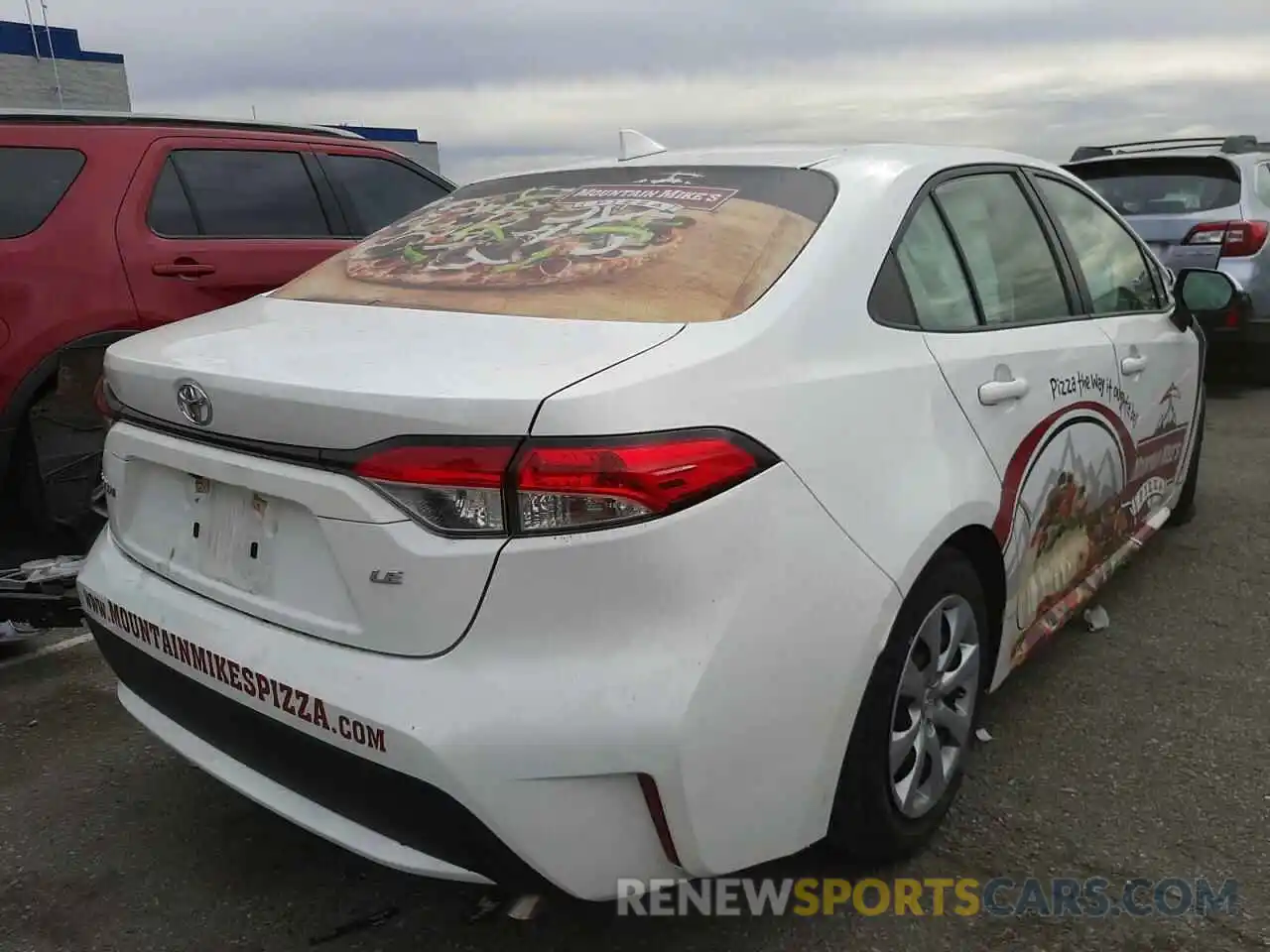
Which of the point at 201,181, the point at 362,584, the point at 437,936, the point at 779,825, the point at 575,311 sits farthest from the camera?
the point at 201,181

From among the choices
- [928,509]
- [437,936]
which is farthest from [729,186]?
[437,936]

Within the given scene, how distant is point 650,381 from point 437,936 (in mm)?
1288

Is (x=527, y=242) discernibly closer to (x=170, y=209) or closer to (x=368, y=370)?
(x=368, y=370)

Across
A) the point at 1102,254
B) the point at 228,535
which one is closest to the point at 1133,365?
the point at 1102,254

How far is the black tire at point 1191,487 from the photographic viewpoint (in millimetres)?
4426

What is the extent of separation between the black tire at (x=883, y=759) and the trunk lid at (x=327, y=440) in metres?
0.78

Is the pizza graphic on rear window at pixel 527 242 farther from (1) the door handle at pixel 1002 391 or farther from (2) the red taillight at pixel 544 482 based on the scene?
(1) the door handle at pixel 1002 391

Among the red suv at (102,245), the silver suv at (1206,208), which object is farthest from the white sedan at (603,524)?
the silver suv at (1206,208)

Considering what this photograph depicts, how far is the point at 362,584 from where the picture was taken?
71.9 inches

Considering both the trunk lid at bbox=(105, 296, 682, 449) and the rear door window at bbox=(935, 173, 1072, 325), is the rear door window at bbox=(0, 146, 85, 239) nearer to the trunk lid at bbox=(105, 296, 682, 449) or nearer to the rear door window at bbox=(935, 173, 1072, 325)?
the trunk lid at bbox=(105, 296, 682, 449)

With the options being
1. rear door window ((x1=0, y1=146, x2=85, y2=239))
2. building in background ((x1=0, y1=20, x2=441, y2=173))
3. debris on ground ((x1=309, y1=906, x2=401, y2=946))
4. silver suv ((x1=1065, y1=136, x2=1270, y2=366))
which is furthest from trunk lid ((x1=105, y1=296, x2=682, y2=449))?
building in background ((x1=0, y1=20, x2=441, y2=173))

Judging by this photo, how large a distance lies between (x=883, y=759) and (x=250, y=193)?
3.63 m

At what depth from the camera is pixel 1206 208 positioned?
23.9 ft

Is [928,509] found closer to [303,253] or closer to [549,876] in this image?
[549,876]
